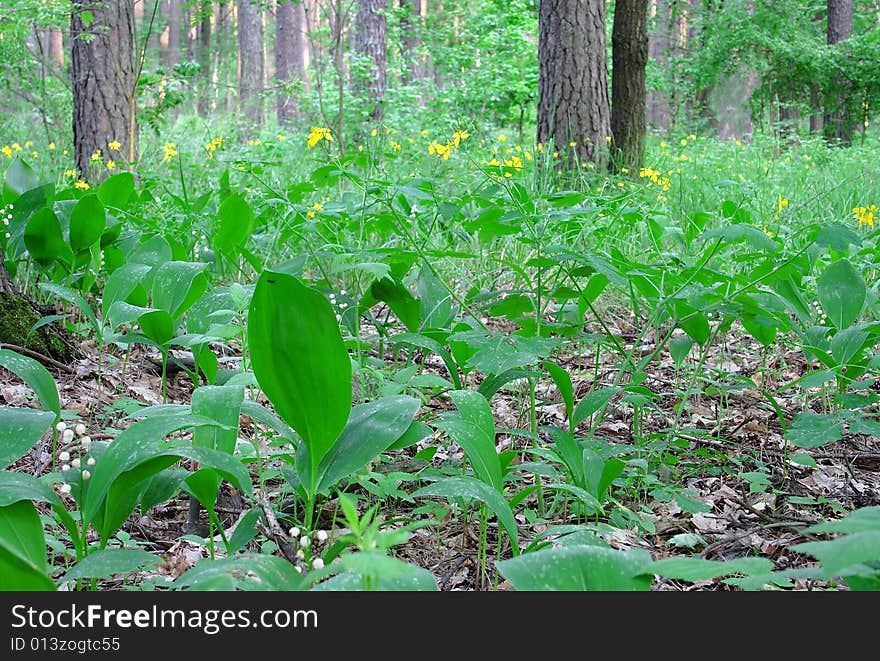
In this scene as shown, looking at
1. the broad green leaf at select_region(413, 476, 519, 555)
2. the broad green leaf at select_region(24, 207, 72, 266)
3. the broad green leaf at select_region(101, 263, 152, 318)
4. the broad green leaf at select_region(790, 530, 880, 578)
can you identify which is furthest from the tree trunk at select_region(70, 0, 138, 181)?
the broad green leaf at select_region(790, 530, 880, 578)

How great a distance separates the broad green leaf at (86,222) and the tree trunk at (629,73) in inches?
180

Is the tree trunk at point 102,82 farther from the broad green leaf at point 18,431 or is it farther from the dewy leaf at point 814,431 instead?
the dewy leaf at point 814,431

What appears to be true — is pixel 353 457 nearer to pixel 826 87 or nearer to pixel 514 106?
pixel 514 106

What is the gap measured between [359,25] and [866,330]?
1066cm

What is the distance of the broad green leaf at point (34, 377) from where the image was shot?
1524 mm

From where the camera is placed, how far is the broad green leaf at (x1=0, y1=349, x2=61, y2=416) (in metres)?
1.52

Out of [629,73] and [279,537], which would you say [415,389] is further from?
[629,73]

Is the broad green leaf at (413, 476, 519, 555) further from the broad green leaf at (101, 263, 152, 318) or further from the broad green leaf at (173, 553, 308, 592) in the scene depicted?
the broad green leaf at (101, 263, 152, 318)

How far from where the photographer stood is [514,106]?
12.7 meters

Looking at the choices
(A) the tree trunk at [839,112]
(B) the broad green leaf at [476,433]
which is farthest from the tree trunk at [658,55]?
(B) the broad green leaf at [476,433]

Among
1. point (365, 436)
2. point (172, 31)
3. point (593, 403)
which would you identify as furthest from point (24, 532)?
point (172, 31)

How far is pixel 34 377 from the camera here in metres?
1.54

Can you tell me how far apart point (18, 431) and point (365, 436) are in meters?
0.59
